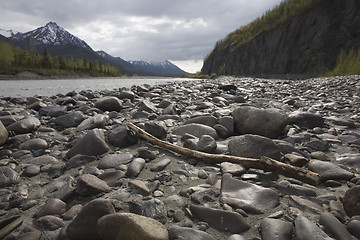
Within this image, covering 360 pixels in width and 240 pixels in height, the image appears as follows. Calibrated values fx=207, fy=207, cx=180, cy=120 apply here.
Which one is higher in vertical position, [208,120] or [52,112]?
[208,120]

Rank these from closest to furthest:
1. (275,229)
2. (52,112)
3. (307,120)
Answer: (275,229) → (307,120) → (52,112)

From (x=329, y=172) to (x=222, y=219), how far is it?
1.27 meters

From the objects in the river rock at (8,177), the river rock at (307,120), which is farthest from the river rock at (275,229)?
the river rock at (307,120)

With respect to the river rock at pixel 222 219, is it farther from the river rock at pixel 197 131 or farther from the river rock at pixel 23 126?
the river rock at pixel 23 126

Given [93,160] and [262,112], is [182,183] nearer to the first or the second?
[93,160]

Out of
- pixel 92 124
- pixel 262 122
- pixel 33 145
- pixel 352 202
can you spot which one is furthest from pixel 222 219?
pixel 92 124

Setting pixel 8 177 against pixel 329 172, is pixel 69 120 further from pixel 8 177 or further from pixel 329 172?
pixel 329 172

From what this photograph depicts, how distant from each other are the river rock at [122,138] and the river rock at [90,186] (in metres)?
0.99

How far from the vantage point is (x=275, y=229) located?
1247mm

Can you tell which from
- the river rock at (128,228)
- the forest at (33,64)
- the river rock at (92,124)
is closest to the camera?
the river rock at (128,228)

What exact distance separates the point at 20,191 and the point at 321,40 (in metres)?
39.8

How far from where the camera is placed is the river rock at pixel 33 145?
269 cm

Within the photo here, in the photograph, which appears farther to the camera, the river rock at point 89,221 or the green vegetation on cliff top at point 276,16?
the green vegetation on cliff top at point 276,16

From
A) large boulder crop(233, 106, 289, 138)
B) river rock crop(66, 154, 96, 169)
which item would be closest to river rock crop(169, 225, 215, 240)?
river rock crop(66, 154, 96, 169)
